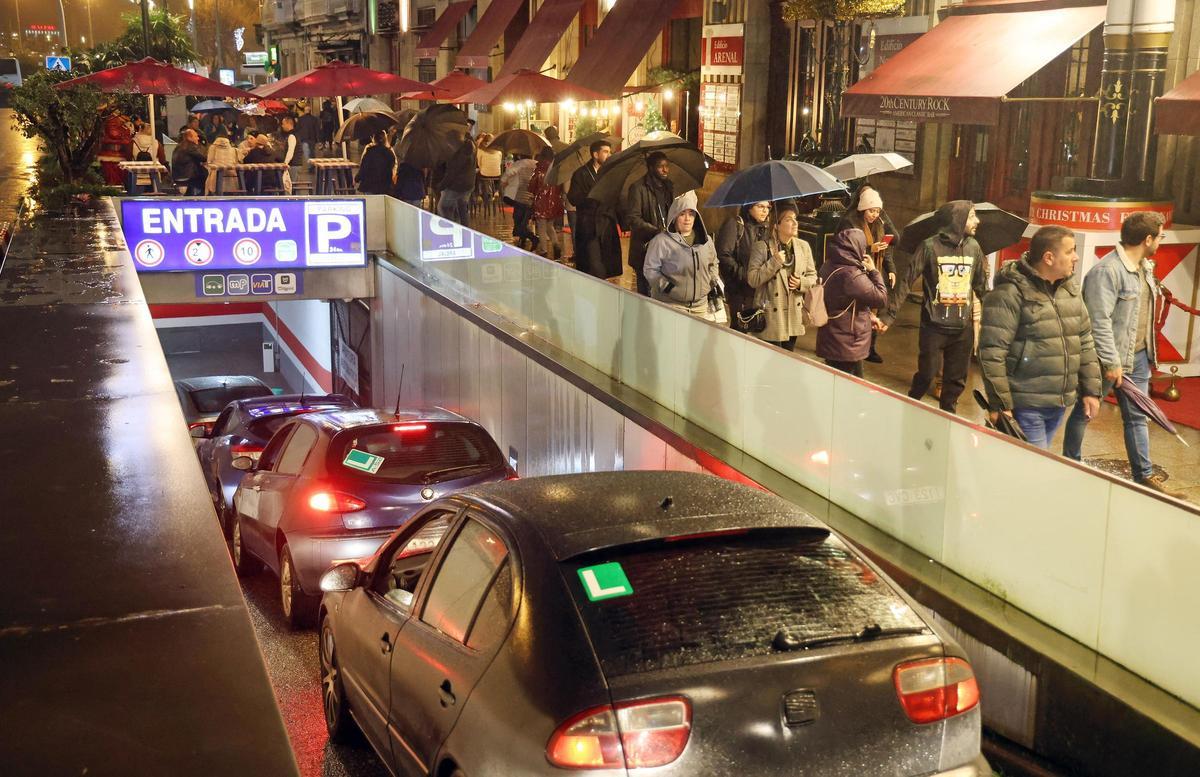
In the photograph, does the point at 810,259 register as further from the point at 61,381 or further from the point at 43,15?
the point at 43,15

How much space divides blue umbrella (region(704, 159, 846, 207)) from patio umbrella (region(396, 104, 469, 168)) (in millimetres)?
9567

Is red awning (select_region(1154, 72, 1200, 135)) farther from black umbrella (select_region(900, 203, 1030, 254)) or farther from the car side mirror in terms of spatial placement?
the car side mirror

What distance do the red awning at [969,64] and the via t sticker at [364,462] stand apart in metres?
7.32

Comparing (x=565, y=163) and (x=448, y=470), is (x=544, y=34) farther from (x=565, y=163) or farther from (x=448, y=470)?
(x=448, y=470)

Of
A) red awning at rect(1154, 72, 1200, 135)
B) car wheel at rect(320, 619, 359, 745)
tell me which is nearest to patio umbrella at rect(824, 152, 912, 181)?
red awning at rect(1154, 72, 1200, 135)

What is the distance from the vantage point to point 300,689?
329 inches

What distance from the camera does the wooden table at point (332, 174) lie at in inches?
1121

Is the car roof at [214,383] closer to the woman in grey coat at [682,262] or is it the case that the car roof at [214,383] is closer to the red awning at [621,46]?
the red awning at [621,46]

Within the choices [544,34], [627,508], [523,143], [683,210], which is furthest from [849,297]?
[544,34]

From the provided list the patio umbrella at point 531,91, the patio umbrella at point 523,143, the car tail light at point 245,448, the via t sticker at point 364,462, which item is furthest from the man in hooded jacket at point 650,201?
the patio umbrella at point 523,143

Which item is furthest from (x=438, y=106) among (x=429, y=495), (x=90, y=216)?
(x=429, y=495)

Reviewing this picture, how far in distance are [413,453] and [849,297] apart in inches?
130

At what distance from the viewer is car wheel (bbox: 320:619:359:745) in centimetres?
671

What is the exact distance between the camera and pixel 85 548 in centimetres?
529
